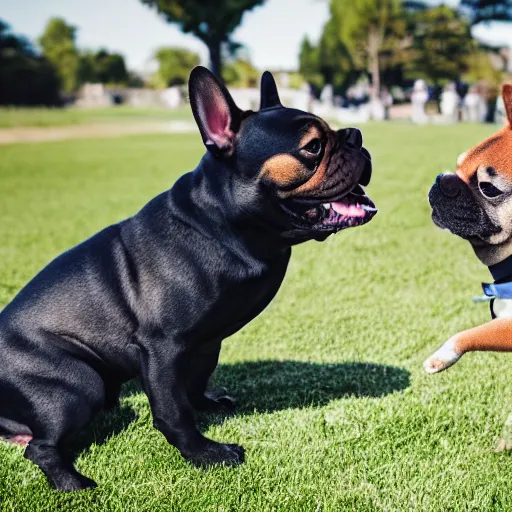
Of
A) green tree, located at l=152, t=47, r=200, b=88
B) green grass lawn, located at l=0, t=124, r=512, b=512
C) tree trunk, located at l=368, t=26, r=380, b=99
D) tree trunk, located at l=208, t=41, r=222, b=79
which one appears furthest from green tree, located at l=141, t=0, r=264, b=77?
green tree, located at l=152, t=47, r=200, b=88

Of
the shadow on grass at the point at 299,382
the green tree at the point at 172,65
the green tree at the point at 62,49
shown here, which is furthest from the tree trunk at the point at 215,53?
the green tree at the point at 172,65

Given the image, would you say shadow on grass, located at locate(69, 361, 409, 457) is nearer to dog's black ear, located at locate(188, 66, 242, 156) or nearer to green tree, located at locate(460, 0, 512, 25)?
dog's black ear, located at locate(188, 66, 242, 156)

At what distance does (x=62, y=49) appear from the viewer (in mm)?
109000

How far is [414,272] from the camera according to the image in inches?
268

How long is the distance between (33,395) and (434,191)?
207cm

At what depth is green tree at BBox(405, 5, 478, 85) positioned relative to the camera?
200 ft

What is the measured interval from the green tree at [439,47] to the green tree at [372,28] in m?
2.83

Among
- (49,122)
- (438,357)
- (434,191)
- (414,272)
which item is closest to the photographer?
(438,357)

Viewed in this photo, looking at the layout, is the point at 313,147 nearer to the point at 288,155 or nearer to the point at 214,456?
the point at 288,155

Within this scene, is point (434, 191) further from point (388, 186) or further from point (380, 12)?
point (380, 12)

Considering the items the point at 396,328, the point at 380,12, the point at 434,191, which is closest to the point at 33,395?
the point at 434,191

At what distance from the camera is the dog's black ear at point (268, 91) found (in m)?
3.40

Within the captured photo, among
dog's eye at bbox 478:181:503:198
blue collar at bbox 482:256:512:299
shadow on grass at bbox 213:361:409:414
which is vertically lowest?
shadow on grass at bbox 213:361:409:414

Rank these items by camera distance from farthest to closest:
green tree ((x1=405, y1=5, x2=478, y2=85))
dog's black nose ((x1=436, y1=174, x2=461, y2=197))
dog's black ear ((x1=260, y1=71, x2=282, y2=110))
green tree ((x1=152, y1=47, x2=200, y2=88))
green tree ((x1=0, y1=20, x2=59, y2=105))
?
1. green tree ((x1=152, y1=47, x2=200, y2=88))
2. green tree ((x1=0, y1=20, x2=59, y2=105))
3. green tree ((x1=405, y1=5, x2=478, y2=85))
4. dog's black ear ((x1=260, y1=71, x2=282, y2=110))
5. dog's black nose ((x1=436, y1=174, x2=461, y2=197))
